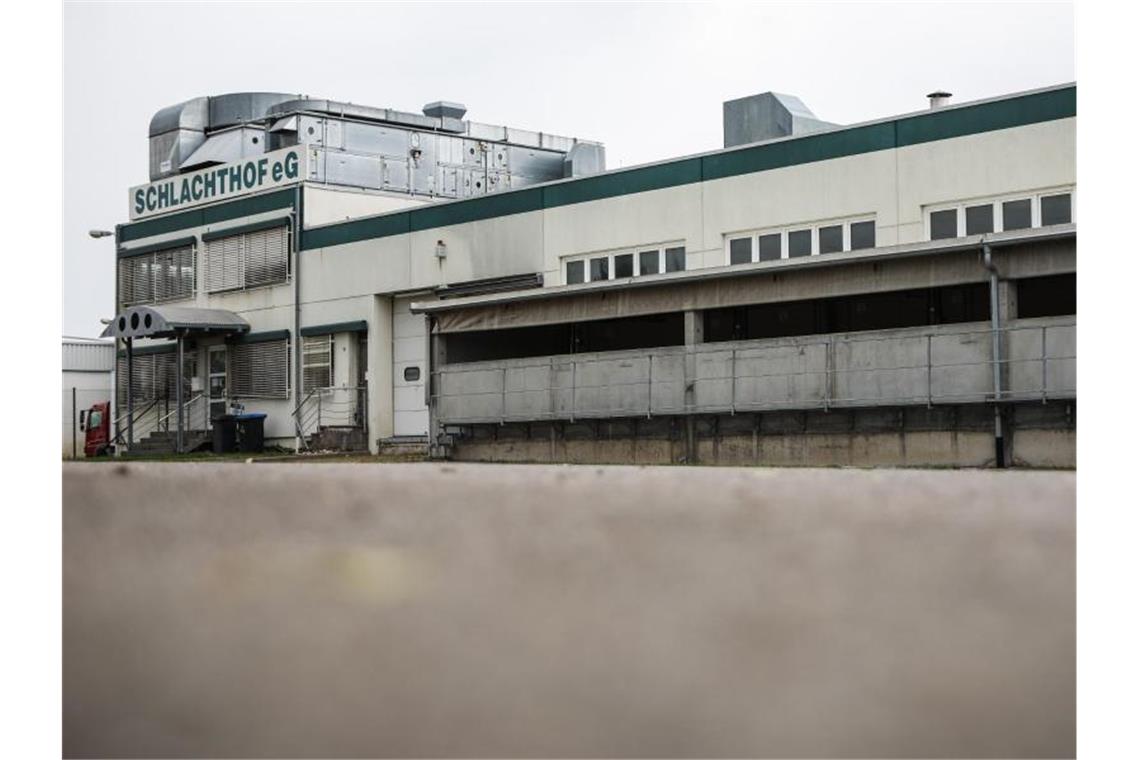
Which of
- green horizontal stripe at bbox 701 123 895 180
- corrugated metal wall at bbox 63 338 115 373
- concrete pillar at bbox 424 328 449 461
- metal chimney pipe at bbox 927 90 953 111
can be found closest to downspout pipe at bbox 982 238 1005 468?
green horizontal stripe at bbox 701 123 895 180

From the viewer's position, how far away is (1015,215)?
2453cm

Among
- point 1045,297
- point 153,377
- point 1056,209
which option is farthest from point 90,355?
point 1056,209

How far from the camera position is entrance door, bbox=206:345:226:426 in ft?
131

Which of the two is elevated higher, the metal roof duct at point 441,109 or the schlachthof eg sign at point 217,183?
the metal roof duct at point 441,109

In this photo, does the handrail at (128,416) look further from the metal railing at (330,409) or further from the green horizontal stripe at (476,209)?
the green horizontal stripe at (476,209)

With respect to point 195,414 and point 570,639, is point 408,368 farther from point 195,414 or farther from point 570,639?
point 570,639

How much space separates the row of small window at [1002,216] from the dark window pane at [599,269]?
24.6 feet

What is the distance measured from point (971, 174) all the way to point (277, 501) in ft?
51.8

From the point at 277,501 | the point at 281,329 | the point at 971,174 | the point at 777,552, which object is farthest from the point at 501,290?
the point at 777,552

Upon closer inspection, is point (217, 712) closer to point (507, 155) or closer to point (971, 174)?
point (971, 174)

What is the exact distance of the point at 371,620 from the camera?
634 centimetres

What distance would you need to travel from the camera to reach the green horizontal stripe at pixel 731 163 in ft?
80.2

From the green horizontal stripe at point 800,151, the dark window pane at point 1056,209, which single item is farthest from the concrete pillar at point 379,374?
the dark window pane at point 1056,209

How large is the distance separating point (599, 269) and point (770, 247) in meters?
4.40
